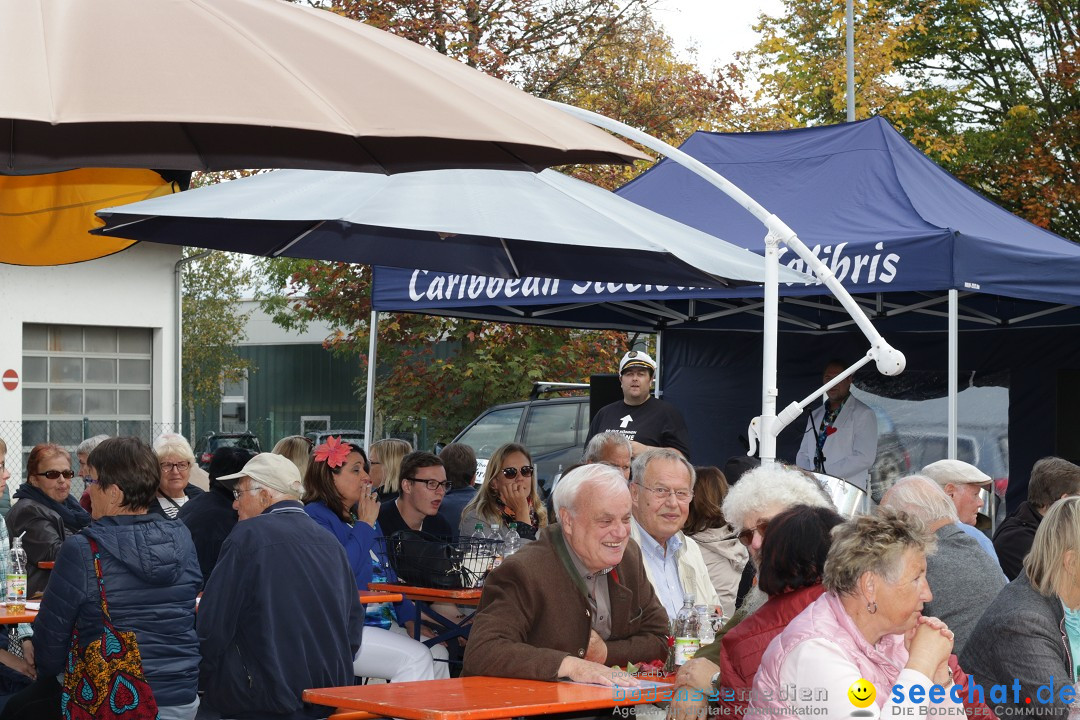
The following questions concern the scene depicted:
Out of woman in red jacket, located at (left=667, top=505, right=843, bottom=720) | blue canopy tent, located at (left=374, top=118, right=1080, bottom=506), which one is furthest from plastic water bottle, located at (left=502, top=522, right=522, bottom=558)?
woman in red jacket, located at (left=667, top=505, right=843, bottom=720)

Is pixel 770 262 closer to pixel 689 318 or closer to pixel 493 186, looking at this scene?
pixel 493 186

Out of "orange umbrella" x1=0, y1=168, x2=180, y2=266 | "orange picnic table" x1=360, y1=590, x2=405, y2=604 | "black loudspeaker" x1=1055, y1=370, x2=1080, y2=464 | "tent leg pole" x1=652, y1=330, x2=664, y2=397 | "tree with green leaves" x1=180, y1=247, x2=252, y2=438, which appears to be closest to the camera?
"orange umbrella" x1=0, y1=168, x2=180, y2=266

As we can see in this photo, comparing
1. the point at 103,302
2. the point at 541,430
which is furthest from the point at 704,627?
the point at 103,302

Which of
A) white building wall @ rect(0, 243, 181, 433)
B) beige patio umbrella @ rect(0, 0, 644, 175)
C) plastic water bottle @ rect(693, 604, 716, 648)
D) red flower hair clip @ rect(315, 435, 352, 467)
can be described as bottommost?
plastic water bottle @ rect(693, 604, 716, 648)

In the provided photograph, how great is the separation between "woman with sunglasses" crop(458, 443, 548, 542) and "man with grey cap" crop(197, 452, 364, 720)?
2.28 m

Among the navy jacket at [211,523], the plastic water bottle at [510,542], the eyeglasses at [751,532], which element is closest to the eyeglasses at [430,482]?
the plastic water bottle at [510,542]

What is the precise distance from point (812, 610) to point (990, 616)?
1238mm

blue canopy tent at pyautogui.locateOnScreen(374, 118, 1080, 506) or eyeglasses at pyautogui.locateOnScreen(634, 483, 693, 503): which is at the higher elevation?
blue canopy tent at pyautogui.locateOnScreen(374, 118, 1080, 506)

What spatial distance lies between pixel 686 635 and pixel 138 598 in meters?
1.95

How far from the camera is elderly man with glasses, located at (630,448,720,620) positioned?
5.39 meters

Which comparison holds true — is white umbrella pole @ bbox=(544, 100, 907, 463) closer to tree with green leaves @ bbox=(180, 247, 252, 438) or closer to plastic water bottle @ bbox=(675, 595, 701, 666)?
plastic water bottle @ bbox=(675, 595, 701, 666)

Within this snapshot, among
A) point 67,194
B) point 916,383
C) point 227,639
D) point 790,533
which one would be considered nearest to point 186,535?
point 227,639

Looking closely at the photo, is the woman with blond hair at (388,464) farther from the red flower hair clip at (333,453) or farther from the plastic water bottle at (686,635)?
the plastic water bottle at (686,635)

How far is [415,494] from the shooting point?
707cm
